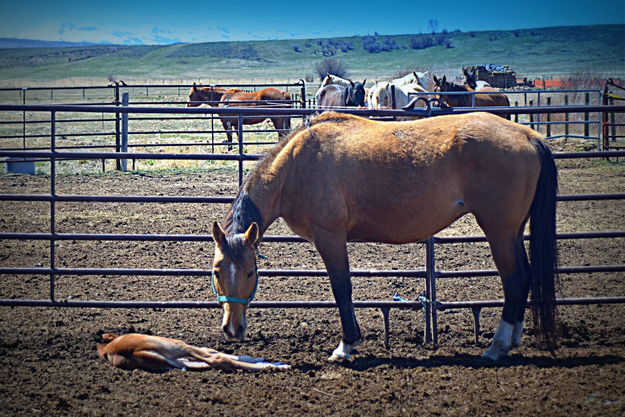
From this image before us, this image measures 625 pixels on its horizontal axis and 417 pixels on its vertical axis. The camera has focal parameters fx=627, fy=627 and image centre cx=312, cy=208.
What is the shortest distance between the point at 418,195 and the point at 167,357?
2.01 meters

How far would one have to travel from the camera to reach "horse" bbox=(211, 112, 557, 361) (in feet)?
13.8

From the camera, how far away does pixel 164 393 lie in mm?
3738

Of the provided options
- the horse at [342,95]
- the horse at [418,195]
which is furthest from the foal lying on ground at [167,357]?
the horse at [342,95]

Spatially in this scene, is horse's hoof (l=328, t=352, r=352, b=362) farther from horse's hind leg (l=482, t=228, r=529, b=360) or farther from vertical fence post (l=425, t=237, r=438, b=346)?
horse's hind leg (l=482, t=228, r=529, b=360)

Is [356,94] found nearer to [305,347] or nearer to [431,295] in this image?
[431,295]

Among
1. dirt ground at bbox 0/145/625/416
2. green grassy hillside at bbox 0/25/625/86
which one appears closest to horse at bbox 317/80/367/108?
dirt ground at bbox 0/145/625/416

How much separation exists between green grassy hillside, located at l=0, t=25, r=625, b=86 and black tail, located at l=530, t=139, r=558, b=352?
76634mm

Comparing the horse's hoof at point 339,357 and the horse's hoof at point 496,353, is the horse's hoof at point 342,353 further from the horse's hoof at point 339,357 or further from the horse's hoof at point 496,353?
the horse's hoof at point 496,353

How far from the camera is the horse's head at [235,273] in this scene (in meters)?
4.00

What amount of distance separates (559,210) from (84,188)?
25.9 ft

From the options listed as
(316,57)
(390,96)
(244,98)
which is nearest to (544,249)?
(390,96)

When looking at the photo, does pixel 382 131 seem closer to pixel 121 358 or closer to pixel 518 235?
pixel 518 235

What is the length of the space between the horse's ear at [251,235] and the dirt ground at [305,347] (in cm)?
86

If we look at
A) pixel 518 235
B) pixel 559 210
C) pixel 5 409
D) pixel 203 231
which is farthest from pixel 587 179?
pixel 5 409
